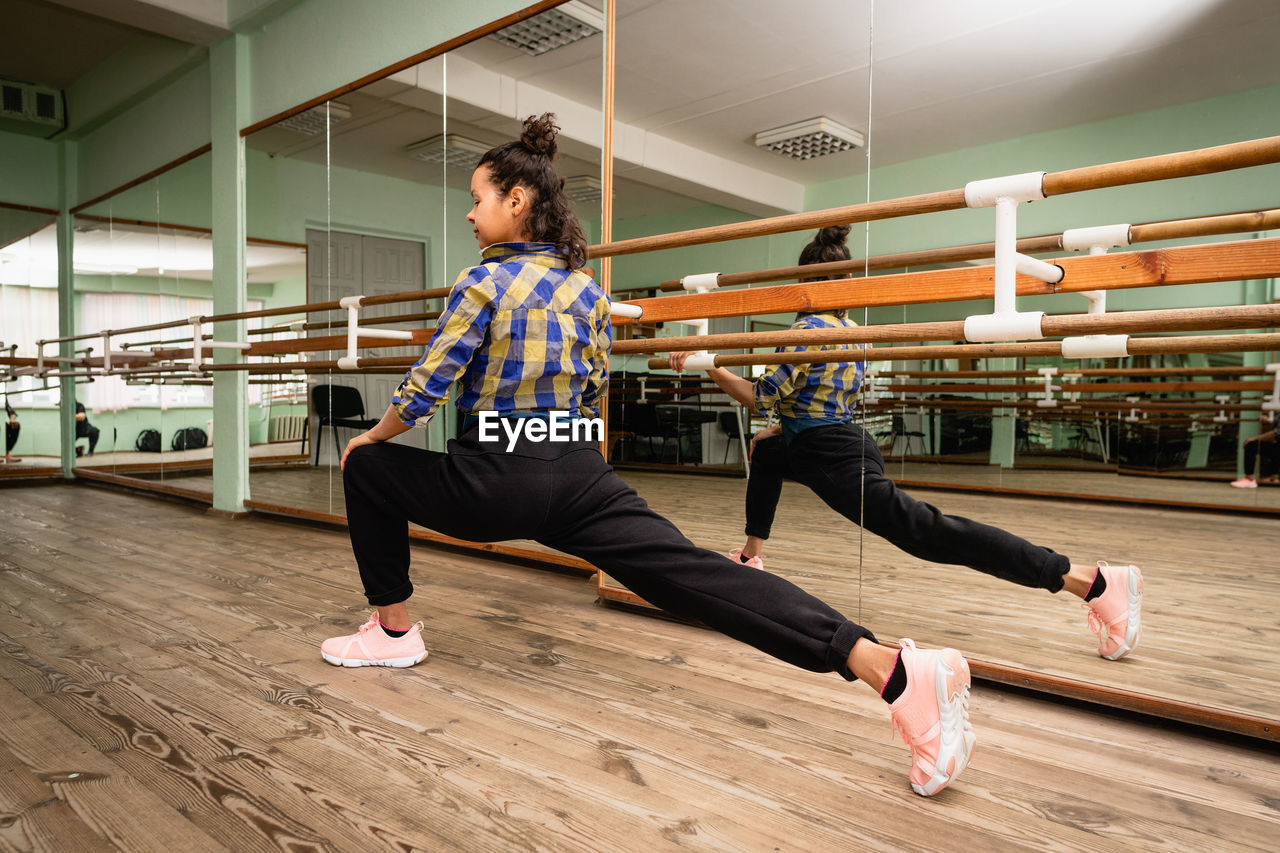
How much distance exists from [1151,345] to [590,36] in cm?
185

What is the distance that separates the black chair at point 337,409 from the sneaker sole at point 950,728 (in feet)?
9.39

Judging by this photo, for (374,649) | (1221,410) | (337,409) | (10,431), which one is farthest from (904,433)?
(10,431)

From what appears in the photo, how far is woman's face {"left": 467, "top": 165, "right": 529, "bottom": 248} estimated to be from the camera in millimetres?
1393

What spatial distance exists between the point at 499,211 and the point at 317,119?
2.83 m

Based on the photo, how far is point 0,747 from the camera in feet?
4.19

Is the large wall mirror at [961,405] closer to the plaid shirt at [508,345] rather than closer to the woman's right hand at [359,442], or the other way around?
the plaid shirt at [508,345]

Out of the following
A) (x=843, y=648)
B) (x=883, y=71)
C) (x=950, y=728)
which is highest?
(x=883, y=71)

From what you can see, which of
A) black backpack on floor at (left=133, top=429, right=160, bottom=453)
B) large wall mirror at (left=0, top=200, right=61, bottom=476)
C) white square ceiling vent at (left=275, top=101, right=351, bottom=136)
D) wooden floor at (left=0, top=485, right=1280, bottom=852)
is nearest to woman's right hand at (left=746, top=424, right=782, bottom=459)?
wooden floor at (left=0, top=485, right=1280, bottom=852)

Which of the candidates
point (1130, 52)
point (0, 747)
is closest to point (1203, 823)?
point (1130, 52)

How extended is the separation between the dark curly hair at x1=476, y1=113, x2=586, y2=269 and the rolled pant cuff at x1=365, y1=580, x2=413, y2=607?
80cm

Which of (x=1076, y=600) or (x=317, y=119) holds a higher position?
(x=317, y=119)

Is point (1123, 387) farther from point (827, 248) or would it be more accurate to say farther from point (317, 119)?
point (317, 119)

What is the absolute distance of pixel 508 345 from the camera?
1.32 meters

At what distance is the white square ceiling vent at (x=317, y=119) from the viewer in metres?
3.56
